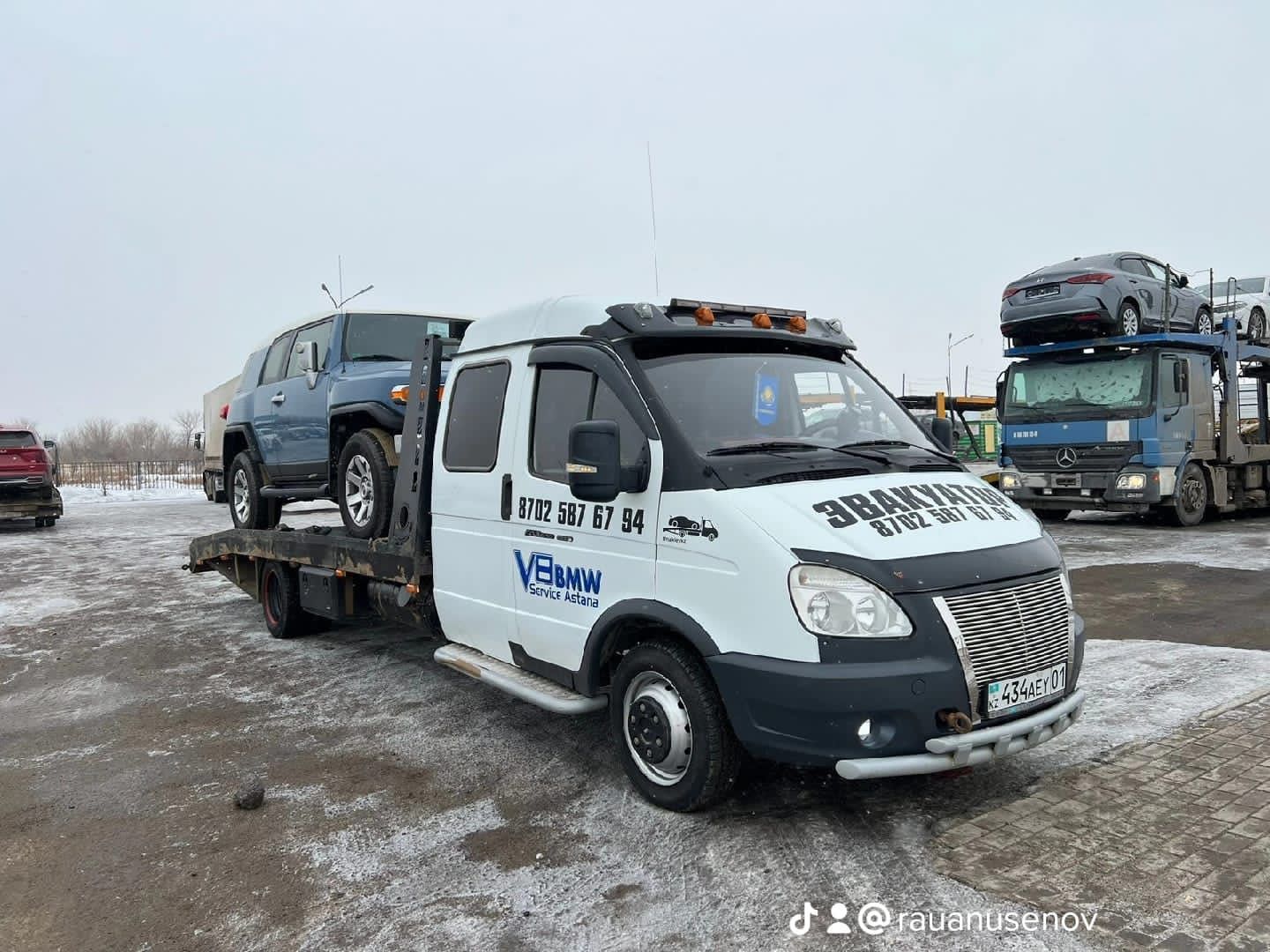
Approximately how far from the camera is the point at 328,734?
5082 mm

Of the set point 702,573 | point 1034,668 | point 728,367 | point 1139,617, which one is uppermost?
point 728,367

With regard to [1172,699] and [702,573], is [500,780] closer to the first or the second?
[702,573]

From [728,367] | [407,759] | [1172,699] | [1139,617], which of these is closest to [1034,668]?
[728,367]

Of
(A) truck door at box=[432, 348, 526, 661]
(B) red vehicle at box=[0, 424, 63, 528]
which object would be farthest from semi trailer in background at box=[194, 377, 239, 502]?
(A) truck door at box=[432, 348, 526, 661]

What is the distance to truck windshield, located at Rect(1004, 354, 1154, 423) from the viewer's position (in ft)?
41.9

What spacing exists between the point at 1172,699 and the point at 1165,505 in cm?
989

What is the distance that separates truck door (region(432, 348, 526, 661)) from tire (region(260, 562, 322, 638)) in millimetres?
2508

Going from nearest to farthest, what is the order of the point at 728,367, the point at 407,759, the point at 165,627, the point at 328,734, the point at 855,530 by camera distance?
the point at 855,530
the point at 728,367
the point at 407,759
the point at 328,734
the point at 165,627

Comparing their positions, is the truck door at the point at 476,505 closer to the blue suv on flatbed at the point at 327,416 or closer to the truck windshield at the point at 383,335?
the blue suv on flatbed at the point at 327,416

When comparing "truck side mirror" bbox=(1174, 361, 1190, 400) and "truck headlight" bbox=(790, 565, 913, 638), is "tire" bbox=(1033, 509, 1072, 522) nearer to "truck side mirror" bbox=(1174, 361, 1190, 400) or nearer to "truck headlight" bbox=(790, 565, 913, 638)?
"truck side mirror" bbox=(1174, 361, 1190, 400)

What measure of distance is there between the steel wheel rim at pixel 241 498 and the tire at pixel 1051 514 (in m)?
12.6

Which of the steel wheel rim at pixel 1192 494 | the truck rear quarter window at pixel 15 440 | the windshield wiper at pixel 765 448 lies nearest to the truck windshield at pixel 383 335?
the windshield wiper at pixel 765 448

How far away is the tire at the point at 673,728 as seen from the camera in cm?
357

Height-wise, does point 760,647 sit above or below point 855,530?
below
